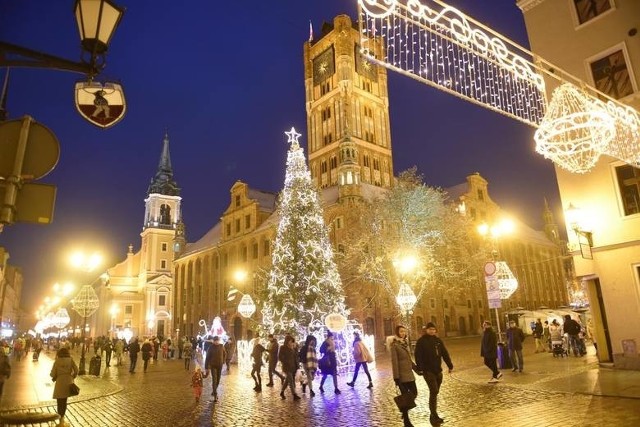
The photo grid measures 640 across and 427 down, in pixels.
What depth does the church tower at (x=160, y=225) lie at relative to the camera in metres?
76.4

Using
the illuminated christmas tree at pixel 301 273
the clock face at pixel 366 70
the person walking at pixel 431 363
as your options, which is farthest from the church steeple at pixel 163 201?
the person walking at pixel 431 363

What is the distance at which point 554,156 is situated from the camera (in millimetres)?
9688

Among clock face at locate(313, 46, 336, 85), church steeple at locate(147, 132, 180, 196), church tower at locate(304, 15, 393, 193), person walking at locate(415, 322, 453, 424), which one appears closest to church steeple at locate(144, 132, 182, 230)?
church steeple at locate(147, 132, 180, 196)

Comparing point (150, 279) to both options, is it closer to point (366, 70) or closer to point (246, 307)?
point (366, 70)

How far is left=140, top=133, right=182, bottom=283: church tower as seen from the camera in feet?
251

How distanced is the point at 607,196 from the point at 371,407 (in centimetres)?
1045

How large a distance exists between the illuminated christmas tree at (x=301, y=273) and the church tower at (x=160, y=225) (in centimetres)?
5638

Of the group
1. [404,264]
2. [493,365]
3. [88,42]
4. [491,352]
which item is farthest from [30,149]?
[404,264]

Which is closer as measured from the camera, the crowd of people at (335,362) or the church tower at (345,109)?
the crowd of people at (335,362)

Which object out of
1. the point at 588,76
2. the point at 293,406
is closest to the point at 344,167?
the point at 588,76

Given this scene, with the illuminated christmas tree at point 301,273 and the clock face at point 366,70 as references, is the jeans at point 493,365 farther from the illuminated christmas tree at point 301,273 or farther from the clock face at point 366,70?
the clock face at point 366,70

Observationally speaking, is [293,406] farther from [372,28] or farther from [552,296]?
[552,296]

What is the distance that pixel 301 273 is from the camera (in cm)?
2233

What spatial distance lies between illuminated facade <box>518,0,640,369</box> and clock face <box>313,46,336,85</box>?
5400 centimetres
